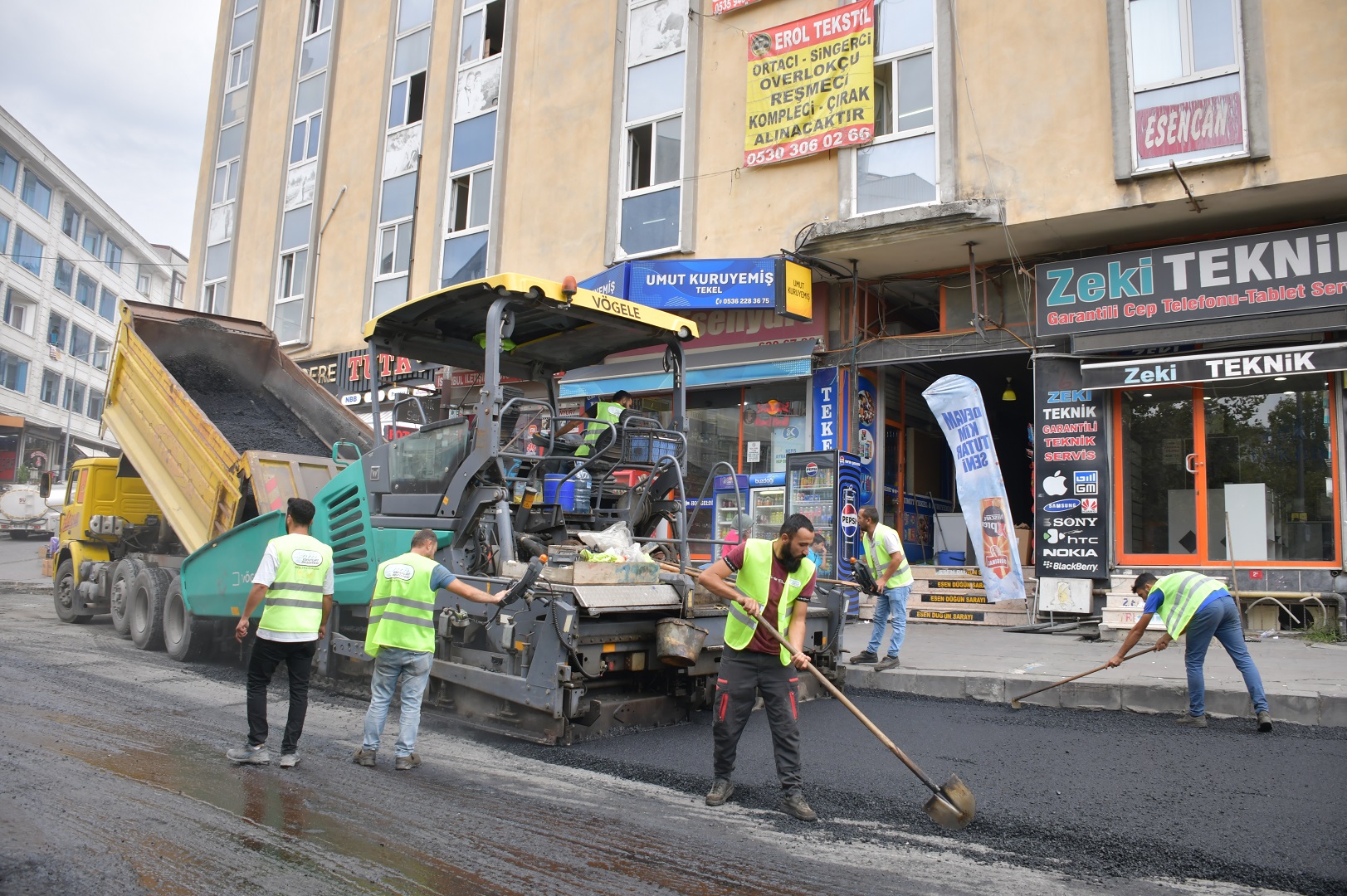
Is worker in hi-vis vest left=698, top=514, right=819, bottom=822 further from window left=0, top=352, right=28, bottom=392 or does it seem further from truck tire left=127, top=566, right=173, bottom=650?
window left=0, top=352, right=28, bottom=392

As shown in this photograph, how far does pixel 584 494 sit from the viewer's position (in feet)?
22.9

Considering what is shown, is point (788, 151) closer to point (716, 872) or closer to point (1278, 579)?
point (1278, 579)

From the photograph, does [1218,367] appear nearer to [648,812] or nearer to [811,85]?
[811,85]

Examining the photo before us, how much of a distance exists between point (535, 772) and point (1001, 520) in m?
7.65

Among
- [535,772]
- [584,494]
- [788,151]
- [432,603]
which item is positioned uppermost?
[788,151]

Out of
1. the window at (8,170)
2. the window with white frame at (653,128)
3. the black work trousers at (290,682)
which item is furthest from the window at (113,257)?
the black work trousers at (290,682)

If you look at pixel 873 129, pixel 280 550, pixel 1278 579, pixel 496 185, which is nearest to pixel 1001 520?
pixel 1278 579

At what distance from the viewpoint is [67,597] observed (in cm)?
1184

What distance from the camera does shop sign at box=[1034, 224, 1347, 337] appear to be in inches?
378

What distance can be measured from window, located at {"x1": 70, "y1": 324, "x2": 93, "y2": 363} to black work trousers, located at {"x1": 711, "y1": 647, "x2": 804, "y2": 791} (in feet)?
176

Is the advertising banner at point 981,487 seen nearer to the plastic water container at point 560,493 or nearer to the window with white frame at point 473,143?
the plastic water container at point 560,493

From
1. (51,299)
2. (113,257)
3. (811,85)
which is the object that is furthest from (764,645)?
(113,257)

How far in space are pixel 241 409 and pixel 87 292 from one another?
1931 inches

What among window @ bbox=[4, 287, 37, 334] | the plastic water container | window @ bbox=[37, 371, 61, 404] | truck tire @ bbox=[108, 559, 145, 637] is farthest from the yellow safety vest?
window @ bbox=[37, 371, 61, 404]
